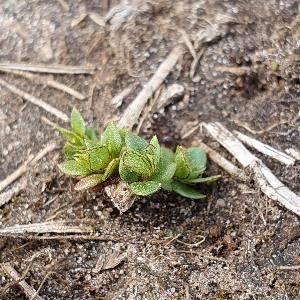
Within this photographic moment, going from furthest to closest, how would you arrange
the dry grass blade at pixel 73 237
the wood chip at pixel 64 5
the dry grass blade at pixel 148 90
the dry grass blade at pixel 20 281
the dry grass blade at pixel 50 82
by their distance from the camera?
the wood chip at pixel 64 5 < the dry grass blade at pixel 50 82 < the dry grass blade at pixel 148 90 < the dry grass blade at pixel 73 237 < the dry grass blade at pixel 20 281

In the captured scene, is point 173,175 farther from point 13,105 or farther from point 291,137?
point 13,105

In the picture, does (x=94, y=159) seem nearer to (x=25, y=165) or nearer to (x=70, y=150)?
(x=70, y=150)

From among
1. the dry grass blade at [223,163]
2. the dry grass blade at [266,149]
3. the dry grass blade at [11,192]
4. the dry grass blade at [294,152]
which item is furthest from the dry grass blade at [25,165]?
the dry grass blade at [294,152]

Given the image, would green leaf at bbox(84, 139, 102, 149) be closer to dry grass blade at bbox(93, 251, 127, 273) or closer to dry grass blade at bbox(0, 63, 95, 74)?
dry grass blade at bbox(93, 251, 127, 273)

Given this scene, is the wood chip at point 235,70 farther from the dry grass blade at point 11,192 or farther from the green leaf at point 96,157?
the dry grass blade at point 11,192

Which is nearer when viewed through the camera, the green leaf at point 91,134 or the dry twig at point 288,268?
the dry twig at point 288,268

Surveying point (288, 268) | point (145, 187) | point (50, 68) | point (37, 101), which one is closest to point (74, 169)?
point (145, 187)

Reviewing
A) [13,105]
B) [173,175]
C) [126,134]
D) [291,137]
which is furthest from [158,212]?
[13,105]
